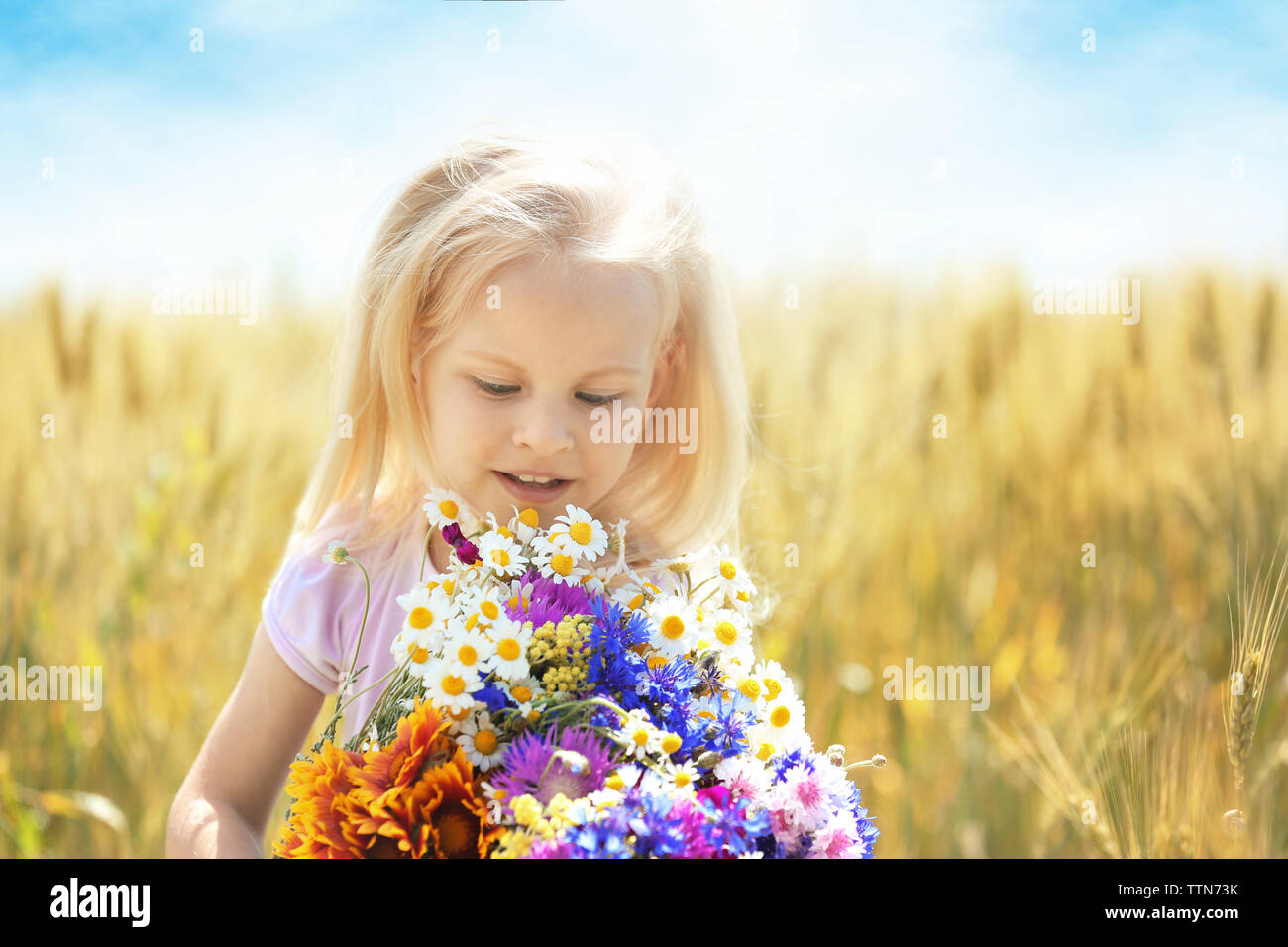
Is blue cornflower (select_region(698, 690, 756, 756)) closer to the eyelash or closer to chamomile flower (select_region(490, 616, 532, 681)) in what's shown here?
chamomile flower (select_region(490, 616, 532, 681))

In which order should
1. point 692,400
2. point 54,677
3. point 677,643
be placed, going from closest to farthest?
point 677,643, point 692,400, point 54,677

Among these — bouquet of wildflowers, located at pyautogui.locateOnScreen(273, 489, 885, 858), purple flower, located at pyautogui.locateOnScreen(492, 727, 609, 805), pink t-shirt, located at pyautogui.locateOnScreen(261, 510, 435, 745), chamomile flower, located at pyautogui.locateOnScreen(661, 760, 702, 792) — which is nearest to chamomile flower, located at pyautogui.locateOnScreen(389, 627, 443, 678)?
bouquet of wildflowers, located at pyautogui.locateOnScreen(273, 489, 885, 858)

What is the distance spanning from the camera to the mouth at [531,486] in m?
1.16

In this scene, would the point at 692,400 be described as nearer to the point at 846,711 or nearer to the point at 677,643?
the point at 677,643

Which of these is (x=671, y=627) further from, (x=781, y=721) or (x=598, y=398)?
(x=598, y=398)

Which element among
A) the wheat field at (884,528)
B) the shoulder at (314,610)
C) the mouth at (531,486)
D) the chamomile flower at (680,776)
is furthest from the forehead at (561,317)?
the wheat field at (884,528)

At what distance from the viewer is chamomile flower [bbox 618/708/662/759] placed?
0.75m

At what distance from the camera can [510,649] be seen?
784 millimetres

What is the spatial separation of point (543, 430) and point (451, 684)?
383 mm

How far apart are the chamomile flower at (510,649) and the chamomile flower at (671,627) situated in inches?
5.1

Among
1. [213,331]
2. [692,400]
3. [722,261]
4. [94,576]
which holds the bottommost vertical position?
[94,576]

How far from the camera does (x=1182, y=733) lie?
146 cm

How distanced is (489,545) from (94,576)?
152 cm
